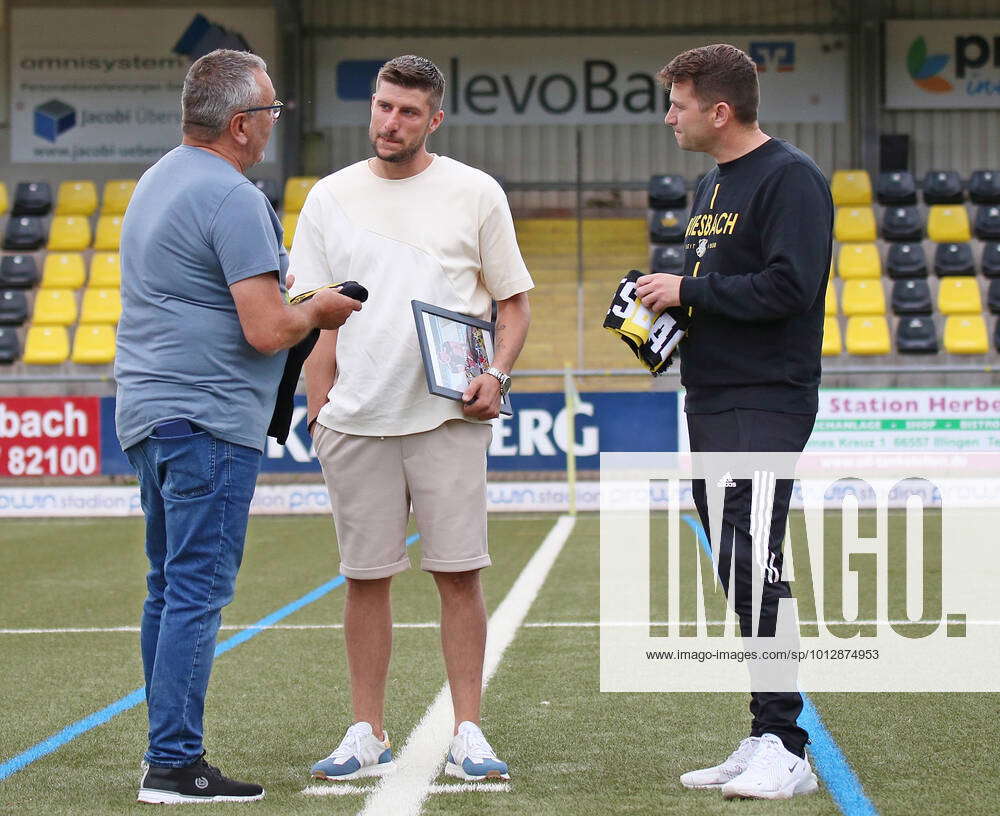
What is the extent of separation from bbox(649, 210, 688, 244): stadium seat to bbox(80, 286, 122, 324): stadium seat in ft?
21.9

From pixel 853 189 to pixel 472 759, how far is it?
16131 mm

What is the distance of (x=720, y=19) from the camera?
20609 mm

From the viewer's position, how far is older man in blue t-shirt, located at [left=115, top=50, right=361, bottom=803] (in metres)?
3.62

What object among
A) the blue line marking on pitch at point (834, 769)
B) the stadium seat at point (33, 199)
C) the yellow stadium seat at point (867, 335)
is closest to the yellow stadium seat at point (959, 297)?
the yellow stadium seat at point (867, 335)

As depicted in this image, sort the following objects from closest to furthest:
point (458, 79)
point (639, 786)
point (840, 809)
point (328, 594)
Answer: point (840, 809) → point (639, 786) → point (328, 594) → point (458, 79)

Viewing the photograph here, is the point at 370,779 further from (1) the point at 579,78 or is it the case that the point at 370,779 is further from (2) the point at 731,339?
(1) the point at 579,78

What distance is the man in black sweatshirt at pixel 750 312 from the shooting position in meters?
3.74

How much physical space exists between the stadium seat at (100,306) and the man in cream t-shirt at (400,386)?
1352cm

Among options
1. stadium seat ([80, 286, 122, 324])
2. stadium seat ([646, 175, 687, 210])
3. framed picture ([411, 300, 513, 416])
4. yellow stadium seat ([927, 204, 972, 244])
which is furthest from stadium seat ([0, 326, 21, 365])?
framed picture ([411, 300, 513, 416])

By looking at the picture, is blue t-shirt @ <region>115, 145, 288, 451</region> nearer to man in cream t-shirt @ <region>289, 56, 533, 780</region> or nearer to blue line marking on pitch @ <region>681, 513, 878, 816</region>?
man in cream t-shirt @ <region>289, 56, 533, 780</region>

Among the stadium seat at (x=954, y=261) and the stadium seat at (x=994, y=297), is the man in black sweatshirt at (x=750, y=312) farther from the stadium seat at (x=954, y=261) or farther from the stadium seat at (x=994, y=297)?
the stadium seat at (x=954, y=261)

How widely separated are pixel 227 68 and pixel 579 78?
17264mm

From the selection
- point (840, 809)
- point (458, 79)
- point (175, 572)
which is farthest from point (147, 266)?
point (458, 79)

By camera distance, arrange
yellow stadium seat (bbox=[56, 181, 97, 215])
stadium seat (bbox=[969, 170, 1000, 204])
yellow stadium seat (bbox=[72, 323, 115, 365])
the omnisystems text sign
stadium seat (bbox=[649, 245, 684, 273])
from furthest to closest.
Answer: the omnisystems text sign
yellow stadium seat (bbox=[56, 181, 97, 215])
stadium seat (bbox=[969, 170, 1000, 204])
stadium seat (bbox=[649, 245, 684, 273])
yellow stadium seat (bbox=[72, 323, 115, 365])
